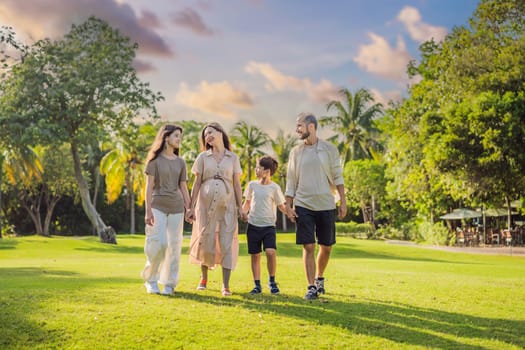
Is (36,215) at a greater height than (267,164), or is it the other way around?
(267,164)

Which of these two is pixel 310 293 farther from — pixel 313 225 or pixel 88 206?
pixel 88 206

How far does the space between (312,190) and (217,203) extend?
1.28 m

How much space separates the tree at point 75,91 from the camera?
30.2m

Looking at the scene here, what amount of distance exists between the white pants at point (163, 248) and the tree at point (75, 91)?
2280 cm

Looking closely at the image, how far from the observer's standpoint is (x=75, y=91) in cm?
3059

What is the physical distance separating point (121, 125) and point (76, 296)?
2542 centimetres

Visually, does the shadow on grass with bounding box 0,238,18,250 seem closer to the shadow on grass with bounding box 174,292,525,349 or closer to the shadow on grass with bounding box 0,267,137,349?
the shadow on grass with bounding box 0,267,137,349

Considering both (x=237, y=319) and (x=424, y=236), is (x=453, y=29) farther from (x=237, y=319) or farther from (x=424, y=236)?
(x=237, y=319)

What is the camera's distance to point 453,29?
3105 cm

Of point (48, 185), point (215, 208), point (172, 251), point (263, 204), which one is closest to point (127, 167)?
point (48, 185)

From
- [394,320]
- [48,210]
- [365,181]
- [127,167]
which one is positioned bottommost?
[394,320]

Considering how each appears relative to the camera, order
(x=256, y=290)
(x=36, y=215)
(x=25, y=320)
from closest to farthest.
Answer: (x=25, y=320) < (x=256, y=290) < (x=36, y=215)

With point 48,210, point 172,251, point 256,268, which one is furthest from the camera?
point 48,210

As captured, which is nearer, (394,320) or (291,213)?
(394,320)
